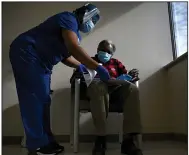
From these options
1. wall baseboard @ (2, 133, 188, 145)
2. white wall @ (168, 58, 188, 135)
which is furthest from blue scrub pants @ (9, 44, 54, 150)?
white wall @ (168, 58, 188, 135)

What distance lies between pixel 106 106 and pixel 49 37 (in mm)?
541

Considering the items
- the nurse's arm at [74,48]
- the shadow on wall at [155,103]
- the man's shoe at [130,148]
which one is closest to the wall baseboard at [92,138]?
the shadow on wall at [155,103]

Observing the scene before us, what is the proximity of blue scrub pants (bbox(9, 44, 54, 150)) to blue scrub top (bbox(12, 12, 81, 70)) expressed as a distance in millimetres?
38

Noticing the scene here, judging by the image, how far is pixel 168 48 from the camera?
7.32ft

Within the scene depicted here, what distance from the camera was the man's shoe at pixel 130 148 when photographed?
4.33ft

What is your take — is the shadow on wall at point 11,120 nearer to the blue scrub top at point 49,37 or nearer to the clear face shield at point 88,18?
the blue scrub top at point 49,37

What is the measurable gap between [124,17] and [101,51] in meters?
0.66

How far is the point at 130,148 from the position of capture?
1.36 metres

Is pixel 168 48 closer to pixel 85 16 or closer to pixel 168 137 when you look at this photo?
pixel 168 137

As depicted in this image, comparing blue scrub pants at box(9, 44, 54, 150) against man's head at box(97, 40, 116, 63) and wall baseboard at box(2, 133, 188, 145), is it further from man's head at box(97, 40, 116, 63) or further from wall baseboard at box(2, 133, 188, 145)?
wall baseboard at box(2, 133, 188, 145)

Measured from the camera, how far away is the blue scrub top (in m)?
1.30

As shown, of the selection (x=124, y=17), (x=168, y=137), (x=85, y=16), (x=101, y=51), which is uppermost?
(x=124, y=17)

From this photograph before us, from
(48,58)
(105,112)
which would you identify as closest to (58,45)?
(48,58)

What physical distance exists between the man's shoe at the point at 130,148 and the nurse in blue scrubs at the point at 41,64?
1.33 ft
